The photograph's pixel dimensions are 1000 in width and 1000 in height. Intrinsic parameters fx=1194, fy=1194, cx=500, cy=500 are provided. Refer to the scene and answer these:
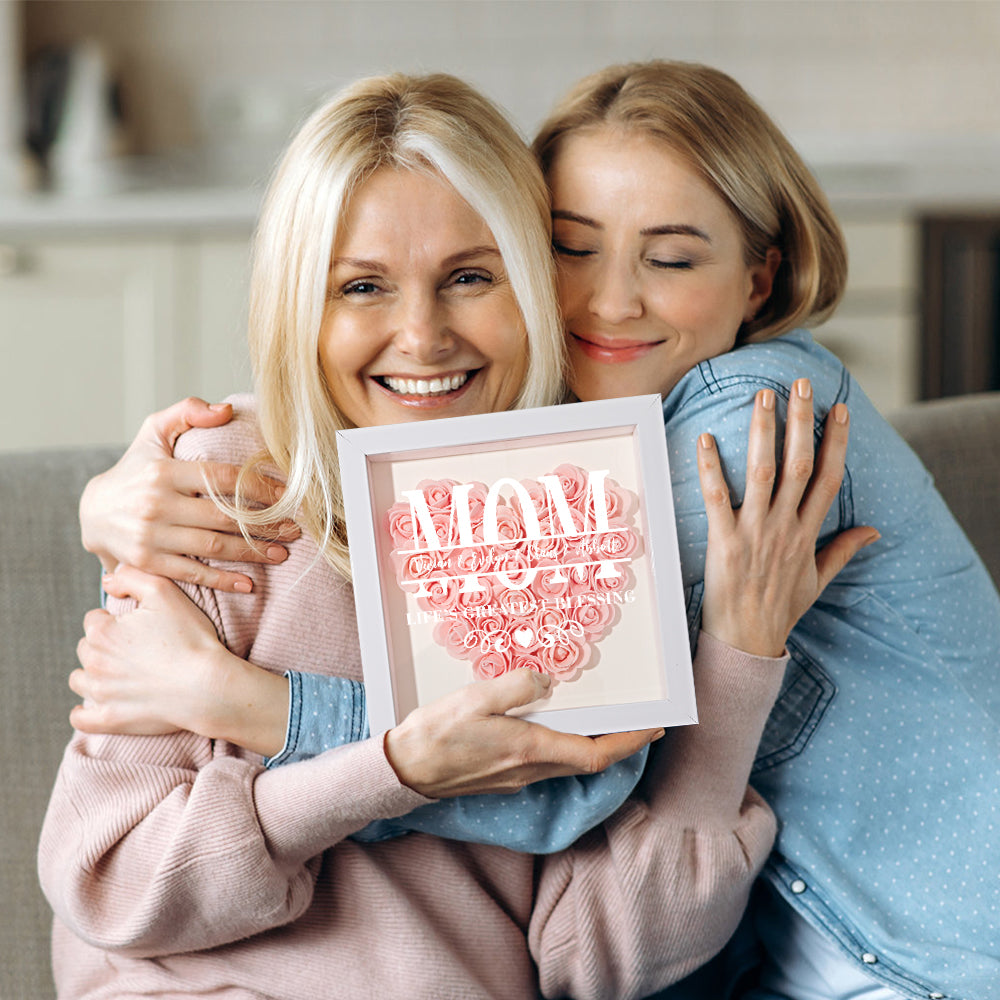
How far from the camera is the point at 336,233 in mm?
1010

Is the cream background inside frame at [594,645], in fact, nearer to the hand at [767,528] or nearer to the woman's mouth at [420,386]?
the hand at [767,528]

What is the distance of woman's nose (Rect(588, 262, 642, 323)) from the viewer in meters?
1.08

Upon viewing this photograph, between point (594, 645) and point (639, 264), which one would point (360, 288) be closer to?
point (639, 264)

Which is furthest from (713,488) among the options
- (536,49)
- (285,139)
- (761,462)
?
(536,49)

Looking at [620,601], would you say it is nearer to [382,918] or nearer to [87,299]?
[382,918]

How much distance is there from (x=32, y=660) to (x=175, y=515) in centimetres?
30

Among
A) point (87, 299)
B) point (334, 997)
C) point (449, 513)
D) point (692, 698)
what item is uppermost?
point (87, 299)

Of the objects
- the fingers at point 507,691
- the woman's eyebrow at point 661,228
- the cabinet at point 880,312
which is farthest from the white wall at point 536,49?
the fingers at point 507,691

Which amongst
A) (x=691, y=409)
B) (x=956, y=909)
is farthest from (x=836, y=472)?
(x=956, y=909)

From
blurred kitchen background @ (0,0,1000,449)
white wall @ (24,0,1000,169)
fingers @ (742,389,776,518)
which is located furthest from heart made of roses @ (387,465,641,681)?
white wall @ (24,0,1000,169)

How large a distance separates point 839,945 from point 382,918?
0.40 metres

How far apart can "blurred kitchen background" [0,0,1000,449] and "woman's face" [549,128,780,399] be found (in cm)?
139

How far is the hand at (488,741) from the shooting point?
86cm

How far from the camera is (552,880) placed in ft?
3.43
